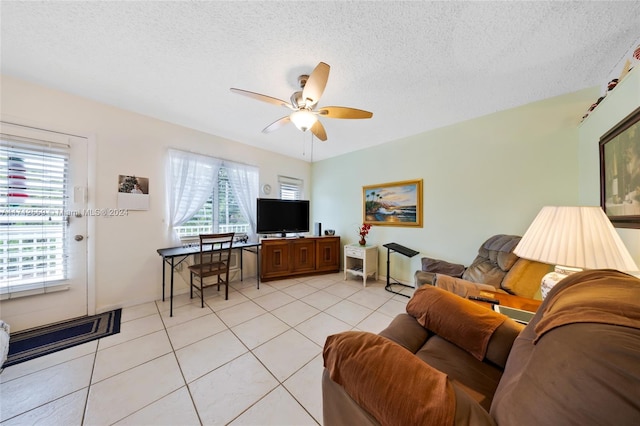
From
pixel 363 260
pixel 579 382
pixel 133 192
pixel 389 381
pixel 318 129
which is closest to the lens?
pixel 579 382

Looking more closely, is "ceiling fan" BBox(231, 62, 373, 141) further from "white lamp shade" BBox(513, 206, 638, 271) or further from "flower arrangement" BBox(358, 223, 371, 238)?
"flower arrangement" BBox(358, 223, 371, 238)

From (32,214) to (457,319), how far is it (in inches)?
148

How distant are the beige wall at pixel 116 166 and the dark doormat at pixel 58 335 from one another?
26cm

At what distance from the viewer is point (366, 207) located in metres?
3.66

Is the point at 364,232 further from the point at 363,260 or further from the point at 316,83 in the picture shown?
the point at 316,83

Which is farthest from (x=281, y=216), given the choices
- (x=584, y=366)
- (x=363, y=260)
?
(x=584, y=366)

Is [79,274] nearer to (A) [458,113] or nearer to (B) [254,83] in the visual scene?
(B) [254,83]

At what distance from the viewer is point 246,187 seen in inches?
138

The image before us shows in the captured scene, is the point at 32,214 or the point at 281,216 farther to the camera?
the point at 281,216

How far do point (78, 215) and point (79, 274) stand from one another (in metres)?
0.65

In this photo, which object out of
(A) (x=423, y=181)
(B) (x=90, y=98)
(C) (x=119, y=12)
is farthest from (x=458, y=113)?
(B) (x=90, y=98)

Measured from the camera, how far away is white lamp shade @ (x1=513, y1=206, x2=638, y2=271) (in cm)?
94

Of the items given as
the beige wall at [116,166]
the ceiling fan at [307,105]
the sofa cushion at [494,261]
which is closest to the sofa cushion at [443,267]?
the sofa cushion at [494,261]

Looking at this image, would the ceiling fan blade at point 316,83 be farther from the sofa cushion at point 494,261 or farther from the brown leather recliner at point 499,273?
the sofa cushion at point 494,261
